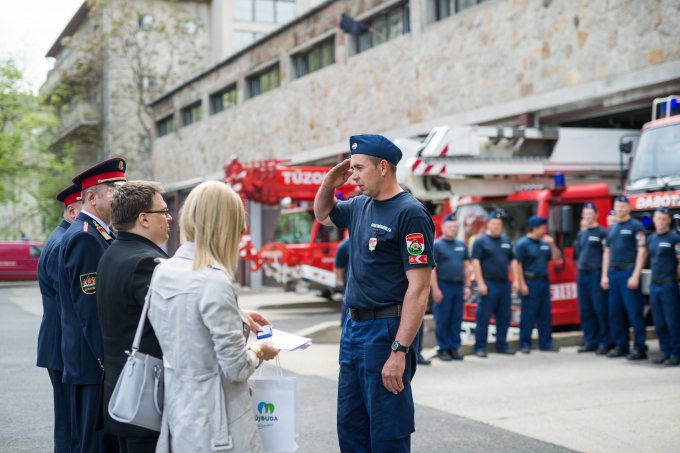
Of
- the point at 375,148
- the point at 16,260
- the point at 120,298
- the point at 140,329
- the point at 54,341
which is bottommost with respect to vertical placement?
the point at 16,260

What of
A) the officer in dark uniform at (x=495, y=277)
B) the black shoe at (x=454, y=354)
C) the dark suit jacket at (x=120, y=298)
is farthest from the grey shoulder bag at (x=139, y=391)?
the officer in dark uniform at (x=495, y=277)

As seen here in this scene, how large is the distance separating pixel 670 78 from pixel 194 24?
114ft

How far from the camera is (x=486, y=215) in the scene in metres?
13.1

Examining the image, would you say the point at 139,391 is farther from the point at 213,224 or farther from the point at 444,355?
the point at 444,355

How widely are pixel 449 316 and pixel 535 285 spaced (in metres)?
1.56

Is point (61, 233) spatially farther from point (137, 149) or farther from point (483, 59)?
point (137, 149)

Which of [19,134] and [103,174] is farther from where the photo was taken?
[19,134]

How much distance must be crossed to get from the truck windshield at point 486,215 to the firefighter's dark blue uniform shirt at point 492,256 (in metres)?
1.36

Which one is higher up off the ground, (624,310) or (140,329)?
(140,329)

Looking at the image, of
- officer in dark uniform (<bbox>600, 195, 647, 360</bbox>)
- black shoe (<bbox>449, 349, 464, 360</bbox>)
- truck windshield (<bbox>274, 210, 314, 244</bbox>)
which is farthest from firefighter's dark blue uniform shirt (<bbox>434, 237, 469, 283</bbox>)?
truck windshield (<bbox>274, 210, 314, 244</bbox>)

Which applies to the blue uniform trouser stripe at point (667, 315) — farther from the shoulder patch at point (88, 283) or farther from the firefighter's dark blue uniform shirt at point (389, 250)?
the shoulder patch at point (88, 283)

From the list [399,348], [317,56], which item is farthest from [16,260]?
[399,348]

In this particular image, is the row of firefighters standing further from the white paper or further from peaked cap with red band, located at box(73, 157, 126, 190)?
Result: the white paper

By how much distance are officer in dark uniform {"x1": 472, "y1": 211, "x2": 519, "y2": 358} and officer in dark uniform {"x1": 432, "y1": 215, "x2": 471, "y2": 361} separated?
0.35 m
